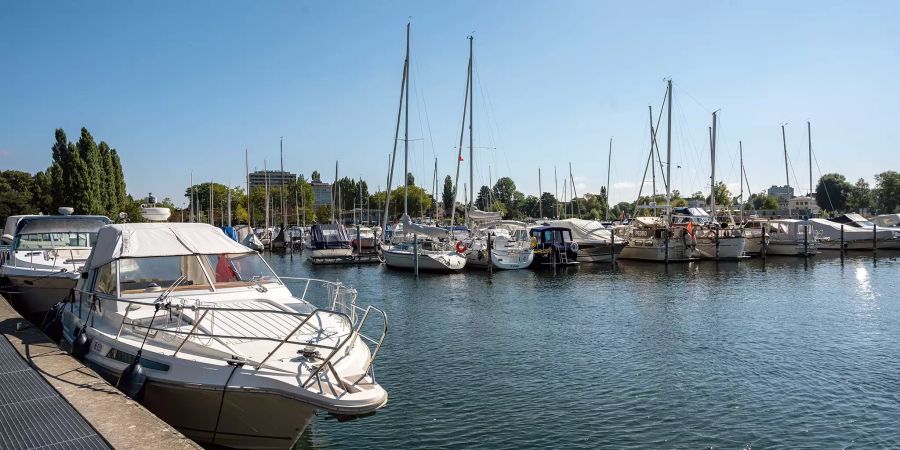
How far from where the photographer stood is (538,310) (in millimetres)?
25359

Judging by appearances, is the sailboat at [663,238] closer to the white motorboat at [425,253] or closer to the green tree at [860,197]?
the white motorboat at [425,253]

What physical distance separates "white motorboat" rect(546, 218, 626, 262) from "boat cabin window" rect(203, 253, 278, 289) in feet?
123

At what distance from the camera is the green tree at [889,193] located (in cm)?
11081

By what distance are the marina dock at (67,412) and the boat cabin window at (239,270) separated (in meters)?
2.90

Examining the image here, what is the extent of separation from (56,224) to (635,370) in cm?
1933

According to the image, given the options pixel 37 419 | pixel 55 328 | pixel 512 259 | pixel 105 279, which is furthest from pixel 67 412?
pixel 512 259

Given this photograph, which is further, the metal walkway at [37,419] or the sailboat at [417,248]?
the sailboat at [417,248]

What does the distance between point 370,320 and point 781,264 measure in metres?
37.9

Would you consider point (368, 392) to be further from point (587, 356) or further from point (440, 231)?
point (440, 231)

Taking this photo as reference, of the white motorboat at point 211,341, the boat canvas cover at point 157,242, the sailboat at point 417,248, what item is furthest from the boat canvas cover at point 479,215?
the boat canvas cover at point 157,242

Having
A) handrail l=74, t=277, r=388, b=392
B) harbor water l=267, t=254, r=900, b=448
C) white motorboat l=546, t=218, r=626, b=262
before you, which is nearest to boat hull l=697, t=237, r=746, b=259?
white motorboat l=546, t=218, r=626, b=262

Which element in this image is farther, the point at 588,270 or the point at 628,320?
the point at 588,270

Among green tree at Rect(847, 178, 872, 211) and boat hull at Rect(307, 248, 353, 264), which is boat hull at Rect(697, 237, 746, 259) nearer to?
boat hull at Rect(307, 248, 353, 264)

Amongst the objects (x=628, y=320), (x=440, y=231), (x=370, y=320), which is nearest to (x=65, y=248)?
(x=370, y=320)
